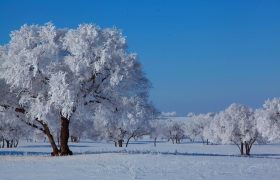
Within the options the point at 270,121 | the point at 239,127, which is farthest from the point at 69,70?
the point at 239,127

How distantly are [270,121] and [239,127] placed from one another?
26.7m

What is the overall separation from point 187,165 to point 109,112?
526 inches

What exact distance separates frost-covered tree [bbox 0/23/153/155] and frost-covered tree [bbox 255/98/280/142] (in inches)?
1255

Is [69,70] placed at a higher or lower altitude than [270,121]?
higher

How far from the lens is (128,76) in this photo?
132 feet

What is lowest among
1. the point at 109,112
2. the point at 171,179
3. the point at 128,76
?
the point at 171,179

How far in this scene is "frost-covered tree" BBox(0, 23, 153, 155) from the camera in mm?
38844

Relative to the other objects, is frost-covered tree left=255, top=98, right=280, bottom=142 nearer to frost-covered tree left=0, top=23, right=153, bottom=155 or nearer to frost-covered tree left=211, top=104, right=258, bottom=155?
frost-covered tree left=211, top=104, right=258, bottom=155

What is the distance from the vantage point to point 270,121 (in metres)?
69.9

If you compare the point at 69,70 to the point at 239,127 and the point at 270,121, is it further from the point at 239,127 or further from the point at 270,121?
the point at 239,127

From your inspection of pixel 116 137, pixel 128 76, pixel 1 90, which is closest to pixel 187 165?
pixel 128 76

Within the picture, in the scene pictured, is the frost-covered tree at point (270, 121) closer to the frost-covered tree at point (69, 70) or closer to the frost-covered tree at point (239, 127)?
the frost-covered tree at point (239, 127)

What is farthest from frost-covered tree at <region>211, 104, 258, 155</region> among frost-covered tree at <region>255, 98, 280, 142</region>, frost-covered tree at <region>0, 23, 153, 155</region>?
frost-covered tree at <region>0, 23, 153, 155</region>

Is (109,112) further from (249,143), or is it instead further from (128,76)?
(249,143)
